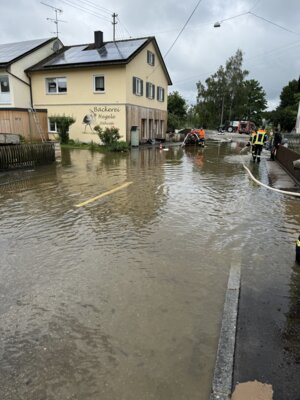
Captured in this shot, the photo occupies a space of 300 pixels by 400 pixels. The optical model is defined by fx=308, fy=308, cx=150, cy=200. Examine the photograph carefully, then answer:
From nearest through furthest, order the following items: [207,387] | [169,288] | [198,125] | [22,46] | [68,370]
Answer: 1. [207,387]
2. [68,370]
3. [169,288]
4. [22,46]
5. [198,125]

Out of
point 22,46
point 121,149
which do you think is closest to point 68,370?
point 121,149

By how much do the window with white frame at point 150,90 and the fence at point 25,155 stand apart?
16099mm

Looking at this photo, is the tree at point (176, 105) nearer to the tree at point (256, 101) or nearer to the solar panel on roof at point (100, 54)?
the solar panel on roof at point (100, 54)

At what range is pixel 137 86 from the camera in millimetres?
26047

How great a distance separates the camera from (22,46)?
93.6 feet

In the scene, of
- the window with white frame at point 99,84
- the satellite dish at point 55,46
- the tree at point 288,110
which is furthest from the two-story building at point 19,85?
the tree at point 288,110

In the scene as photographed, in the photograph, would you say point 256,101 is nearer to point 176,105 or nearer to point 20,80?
point 176,105

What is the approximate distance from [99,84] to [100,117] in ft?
8.54

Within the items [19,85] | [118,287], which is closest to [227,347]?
[118,287]

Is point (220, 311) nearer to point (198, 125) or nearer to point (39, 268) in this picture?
point (39, 268)

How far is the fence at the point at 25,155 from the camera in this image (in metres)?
12.2

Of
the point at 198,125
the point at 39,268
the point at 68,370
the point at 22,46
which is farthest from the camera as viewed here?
the point at 198,125

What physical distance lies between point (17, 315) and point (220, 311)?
7.41ft

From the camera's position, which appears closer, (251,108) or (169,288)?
(169,288)
